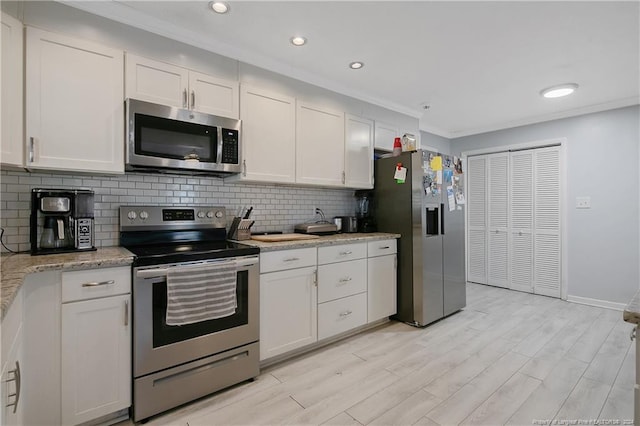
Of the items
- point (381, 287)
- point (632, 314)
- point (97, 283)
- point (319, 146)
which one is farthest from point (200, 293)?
point (632, 314)

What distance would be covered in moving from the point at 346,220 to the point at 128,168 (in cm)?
209

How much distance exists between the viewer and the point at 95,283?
1.63 meters

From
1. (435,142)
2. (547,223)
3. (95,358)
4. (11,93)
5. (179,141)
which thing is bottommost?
(95,358)

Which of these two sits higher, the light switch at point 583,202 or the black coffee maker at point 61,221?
the light switch at point 583,202

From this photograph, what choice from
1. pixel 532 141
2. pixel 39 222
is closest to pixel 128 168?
pixel 39 222

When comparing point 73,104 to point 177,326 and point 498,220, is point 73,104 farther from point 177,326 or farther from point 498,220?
point 498,220

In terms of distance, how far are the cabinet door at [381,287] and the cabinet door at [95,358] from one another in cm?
202

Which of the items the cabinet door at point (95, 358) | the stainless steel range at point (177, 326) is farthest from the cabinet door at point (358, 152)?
the cabinet door at point (95, 358)

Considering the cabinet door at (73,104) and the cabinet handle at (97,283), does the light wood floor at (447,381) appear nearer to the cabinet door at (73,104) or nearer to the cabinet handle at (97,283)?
the cabinet handle at (97,283)

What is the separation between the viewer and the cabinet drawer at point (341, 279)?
2635 mm

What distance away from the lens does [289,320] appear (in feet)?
7.88

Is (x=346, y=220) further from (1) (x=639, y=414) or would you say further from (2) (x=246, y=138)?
(1) (x=639, y=414)

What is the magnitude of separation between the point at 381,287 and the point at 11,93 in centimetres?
303

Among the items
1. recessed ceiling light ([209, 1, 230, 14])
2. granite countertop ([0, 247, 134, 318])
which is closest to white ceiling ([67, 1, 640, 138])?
recessed ceiling light ([209, 1, 230, 14])
